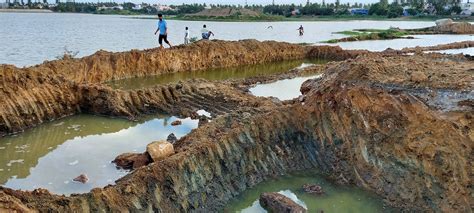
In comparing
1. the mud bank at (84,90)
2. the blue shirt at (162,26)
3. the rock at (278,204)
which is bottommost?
the rock at (278,204)

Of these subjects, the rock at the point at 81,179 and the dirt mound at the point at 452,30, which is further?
the dirt mound at the point at 452,30

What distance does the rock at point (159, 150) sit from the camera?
324 inches

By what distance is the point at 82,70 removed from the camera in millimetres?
16984

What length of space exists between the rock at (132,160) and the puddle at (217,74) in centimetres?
795

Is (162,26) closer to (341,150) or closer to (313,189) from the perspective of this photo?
(341,150)

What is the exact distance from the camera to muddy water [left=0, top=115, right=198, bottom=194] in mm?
8383

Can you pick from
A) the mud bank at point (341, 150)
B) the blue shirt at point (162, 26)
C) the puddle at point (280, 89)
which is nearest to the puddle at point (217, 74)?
the blue shirt at point (162, 26)

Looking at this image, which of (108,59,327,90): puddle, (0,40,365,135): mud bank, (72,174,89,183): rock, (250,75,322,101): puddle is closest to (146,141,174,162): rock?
A: (72,174,89,183): rock

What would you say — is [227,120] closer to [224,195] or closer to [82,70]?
[224,195]

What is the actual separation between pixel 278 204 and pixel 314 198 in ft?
3.22

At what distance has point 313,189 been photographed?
8.27m

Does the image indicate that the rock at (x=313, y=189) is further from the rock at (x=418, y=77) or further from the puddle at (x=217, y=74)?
the puddle at (x=217, y=74)

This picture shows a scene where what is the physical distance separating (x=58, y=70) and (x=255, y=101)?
7312 millimetres

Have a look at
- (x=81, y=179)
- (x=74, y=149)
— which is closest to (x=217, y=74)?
(x=74, y=149)
